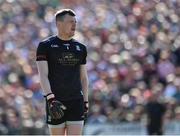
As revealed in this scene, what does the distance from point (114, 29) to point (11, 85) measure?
328 centimetres

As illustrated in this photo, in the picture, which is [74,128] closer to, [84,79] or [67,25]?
[84,79]

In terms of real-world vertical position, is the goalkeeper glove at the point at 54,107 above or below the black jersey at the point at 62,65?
below

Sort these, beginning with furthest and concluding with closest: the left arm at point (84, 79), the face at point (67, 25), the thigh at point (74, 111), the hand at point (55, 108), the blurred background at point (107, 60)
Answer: the blurred background at point (107, 60) < the left arm at point (84, 79) < the thigh at point (74, 111) < the face at point (67, 25) < the hand at point (55, 108)

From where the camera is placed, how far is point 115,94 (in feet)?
59.3

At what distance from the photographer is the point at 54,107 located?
29.5ft

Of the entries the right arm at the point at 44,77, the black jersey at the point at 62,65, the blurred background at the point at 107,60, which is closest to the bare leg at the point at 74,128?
the black jersey at the point at 62,65

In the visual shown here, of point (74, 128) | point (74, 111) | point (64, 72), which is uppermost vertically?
point (64, 72)

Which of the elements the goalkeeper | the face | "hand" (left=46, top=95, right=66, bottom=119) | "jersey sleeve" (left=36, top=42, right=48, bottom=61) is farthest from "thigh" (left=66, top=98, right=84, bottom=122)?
the face

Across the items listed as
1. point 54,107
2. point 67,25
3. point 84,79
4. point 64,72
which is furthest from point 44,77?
point 67,25

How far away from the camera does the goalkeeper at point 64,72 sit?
9.15 meters

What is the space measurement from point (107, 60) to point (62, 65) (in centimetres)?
1012

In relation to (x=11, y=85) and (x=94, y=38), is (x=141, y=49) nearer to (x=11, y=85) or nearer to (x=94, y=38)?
(x=94, y=38)

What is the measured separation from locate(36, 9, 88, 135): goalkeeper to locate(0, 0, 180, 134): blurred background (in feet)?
24.7

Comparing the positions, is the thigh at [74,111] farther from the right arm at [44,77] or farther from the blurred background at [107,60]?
the blurred background at [107,60]
